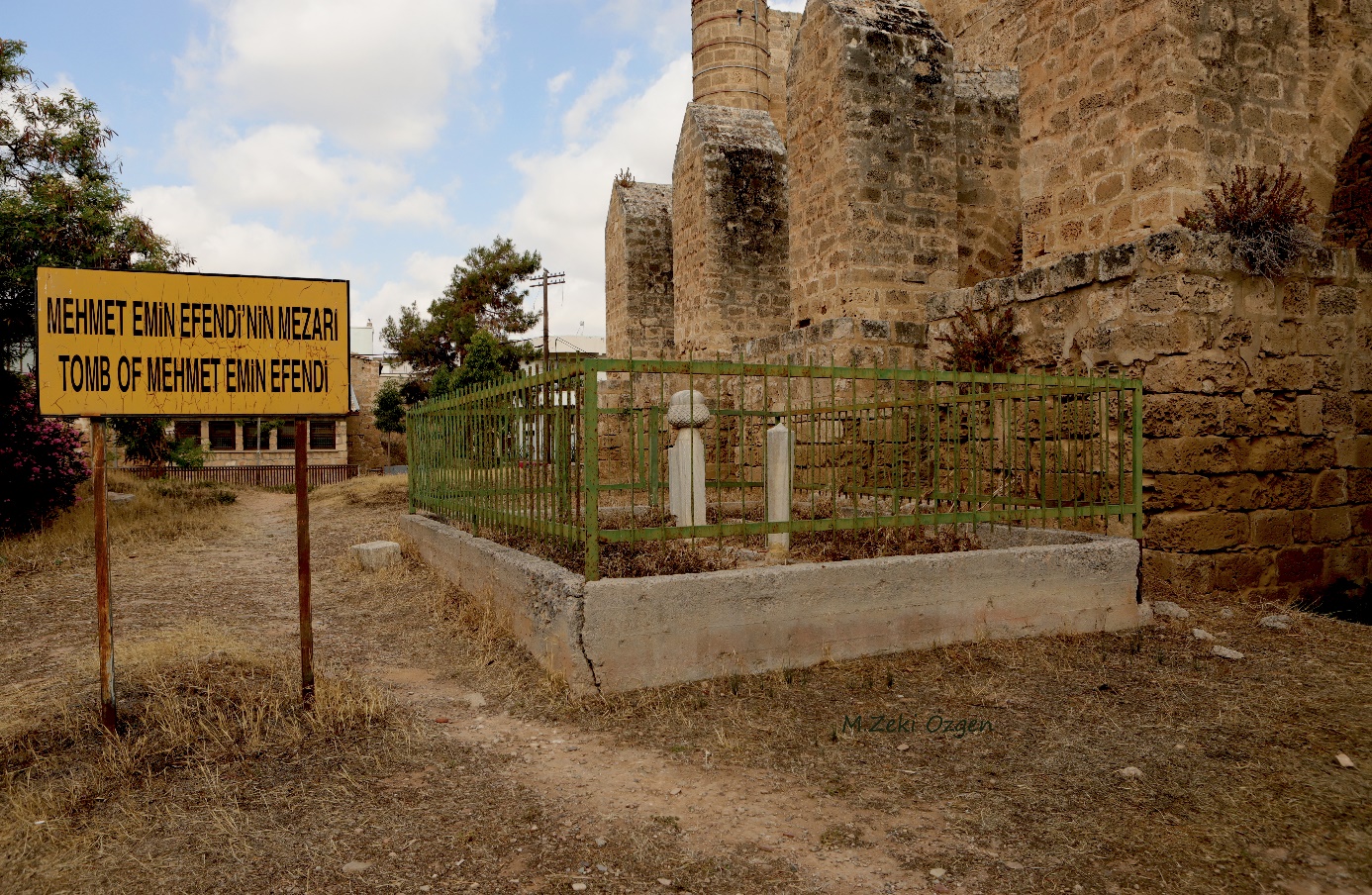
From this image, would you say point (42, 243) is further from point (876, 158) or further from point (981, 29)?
point (981, 29)

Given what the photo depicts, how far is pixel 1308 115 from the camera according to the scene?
7.05 meters

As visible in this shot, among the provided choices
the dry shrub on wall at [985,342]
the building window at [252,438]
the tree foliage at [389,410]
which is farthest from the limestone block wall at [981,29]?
the building window at [252,438]

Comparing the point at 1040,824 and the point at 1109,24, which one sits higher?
the point at 1109,24

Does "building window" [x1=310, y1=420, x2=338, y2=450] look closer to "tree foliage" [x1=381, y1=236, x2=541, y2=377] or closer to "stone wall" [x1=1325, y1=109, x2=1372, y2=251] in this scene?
"tree foliage" [x1=381, y1=236, x2=541, y2=377]

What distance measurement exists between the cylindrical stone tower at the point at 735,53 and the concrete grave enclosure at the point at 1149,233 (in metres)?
7.15

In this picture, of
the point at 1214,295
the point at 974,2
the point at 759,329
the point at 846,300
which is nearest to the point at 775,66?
the point at 974,2

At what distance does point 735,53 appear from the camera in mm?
16609

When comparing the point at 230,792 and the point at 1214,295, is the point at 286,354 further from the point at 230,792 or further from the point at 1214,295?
the point at 1214,295

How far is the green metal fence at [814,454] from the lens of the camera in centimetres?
471

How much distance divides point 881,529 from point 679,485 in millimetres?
1588

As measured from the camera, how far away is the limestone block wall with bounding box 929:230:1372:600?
237 inches

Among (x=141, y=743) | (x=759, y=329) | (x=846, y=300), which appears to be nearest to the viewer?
(x=141, y=743)

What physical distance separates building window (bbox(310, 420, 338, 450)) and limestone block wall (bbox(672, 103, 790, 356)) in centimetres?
2410

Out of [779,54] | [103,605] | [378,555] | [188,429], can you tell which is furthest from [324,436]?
[103,605]
